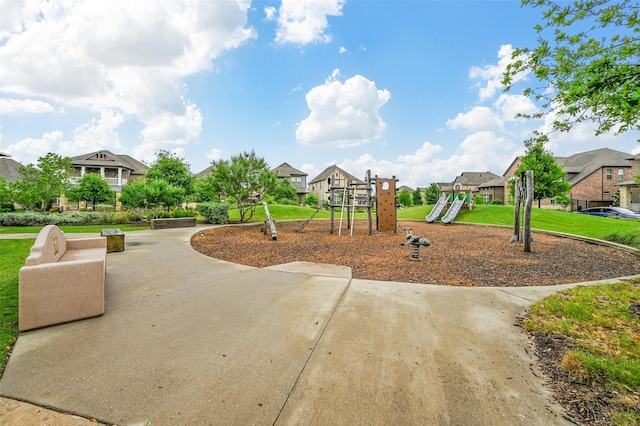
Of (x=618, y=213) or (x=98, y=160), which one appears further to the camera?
(x=98, y=160)

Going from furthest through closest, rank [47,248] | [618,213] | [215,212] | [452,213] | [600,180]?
[600,180]
[618,213]
[452,213]
[215,212]
[47,248]

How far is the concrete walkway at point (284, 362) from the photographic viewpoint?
2049 millimetres

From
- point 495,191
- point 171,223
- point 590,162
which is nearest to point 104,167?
point 171,223

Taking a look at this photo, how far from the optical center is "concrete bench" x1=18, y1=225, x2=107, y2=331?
10.7 feet

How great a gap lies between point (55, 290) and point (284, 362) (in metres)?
3.01

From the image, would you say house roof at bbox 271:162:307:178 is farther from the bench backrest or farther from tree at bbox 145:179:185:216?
the bench backrest

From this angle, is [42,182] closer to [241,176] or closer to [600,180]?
[241,176]

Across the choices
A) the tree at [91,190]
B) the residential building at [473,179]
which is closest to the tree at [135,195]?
the tree at [91,190]

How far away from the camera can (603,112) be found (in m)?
3.70

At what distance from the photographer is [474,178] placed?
6556cm

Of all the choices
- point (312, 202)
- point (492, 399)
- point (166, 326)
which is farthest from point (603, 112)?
point (312, 202)

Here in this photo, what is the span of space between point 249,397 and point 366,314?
1.97 metres

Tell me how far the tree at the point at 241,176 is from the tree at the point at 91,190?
1724 cm

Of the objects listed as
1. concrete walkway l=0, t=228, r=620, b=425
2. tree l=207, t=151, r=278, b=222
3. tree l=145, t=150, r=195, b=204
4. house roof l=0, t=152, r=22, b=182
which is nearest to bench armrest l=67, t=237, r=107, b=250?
concrete walkway l=0, t=228, r=620, b=425
